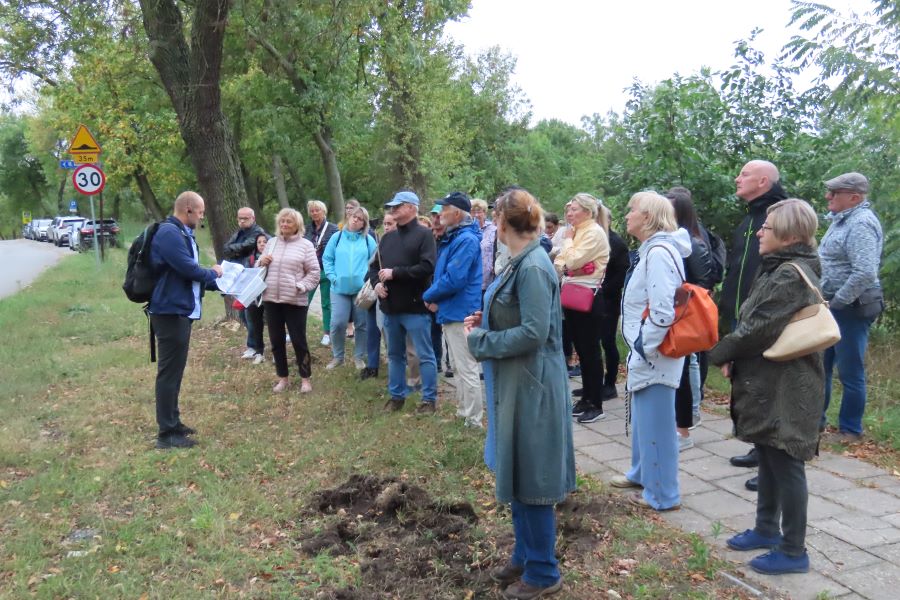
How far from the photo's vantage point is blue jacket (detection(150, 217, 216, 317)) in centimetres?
569

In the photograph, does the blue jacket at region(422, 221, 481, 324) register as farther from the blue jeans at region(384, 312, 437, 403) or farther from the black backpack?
the black backpack

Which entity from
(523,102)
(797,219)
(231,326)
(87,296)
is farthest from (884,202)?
(523,102)

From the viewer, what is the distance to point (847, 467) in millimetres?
5219

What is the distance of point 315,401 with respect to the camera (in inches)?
280

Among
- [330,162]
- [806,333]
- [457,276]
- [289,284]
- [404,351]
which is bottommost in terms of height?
[404,351]

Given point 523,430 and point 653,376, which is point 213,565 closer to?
point 523,430

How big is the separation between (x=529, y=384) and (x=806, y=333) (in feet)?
4.71

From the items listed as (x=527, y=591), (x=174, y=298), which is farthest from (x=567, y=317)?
(x=174, y=298)

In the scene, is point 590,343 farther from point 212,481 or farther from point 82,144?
point 82,144

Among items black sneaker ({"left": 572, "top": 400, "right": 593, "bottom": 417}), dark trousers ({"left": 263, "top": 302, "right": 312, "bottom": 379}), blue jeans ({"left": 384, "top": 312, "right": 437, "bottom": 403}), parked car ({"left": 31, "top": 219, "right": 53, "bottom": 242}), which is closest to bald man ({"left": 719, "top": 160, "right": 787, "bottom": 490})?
black sneaker ({"left": 572, "top": 400, "right": 593, "bottom": 417})

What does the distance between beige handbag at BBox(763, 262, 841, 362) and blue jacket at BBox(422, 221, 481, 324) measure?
2902 mm

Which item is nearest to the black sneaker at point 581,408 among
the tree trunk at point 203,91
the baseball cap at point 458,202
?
the baseball cap at point 458,202

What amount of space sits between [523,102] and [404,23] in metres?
34.6

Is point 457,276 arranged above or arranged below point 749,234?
below
